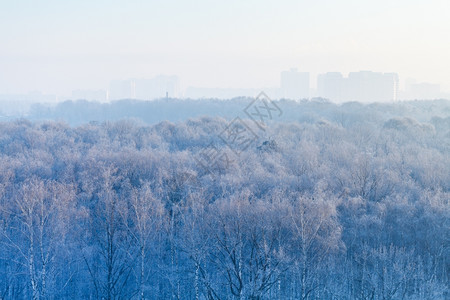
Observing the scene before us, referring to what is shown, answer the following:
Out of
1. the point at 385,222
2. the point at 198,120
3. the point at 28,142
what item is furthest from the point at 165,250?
the point at 198,120

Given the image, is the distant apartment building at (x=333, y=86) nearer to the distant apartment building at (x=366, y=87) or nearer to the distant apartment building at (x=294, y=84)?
the distant apartment building at (x=366, y=87)

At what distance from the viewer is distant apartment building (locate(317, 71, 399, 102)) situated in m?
68.4

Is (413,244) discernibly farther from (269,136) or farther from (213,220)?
(269,136)

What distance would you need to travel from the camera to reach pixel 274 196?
45.3ft

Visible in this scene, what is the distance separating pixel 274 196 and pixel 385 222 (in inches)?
141

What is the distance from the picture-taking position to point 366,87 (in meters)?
68.4

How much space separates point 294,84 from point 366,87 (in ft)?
40.3

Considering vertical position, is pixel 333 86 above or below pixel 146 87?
below

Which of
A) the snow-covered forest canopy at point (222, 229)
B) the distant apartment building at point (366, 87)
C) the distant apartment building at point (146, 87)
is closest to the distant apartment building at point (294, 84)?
the distant apartment building at point (366, 87)

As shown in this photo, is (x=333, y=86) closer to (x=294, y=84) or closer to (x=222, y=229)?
(x=294, y=84)

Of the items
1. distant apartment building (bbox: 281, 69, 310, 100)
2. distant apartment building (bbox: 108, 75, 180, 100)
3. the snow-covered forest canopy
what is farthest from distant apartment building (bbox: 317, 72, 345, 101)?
the snow-covered forest canopy

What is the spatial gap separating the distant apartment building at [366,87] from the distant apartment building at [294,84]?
5773mm

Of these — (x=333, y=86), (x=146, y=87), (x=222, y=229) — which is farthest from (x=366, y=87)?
(x=222, y=229)

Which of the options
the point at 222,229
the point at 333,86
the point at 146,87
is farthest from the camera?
the point at 146,87
